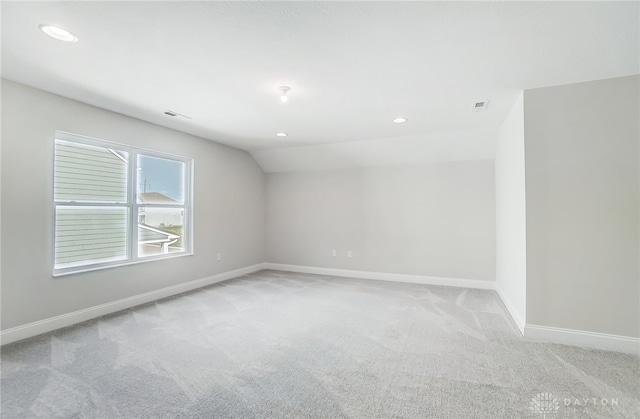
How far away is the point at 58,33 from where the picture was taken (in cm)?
195

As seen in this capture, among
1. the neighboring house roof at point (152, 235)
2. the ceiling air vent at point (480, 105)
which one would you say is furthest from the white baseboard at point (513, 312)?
the neighboring house roof at point (152, 235)

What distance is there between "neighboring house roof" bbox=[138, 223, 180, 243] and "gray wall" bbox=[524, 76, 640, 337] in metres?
A: 4.64

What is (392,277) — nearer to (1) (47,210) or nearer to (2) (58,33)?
(1) (47,210)

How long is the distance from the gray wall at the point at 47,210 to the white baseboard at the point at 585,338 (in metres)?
4.55

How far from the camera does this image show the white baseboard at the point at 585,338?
2492mm

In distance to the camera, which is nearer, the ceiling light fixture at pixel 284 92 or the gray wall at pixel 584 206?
the gray wall at pixel 584 206

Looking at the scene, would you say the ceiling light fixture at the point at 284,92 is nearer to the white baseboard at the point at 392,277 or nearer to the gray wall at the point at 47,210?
the gray wall at the point at 47,210

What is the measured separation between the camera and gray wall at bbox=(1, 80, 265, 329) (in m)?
2.67

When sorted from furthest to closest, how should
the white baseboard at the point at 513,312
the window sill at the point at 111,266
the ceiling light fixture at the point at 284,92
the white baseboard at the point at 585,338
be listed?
the window sill at the point at 111,266, the white baseboard at the point at 513,312, the ceiling light fixture at the point at 284,92, the white baseboard at the point at 585,338

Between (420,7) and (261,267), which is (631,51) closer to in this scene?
(420,7)

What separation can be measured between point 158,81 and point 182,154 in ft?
6.15

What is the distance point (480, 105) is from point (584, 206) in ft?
4.77

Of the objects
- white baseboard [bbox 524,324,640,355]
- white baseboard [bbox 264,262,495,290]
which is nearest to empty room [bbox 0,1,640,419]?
white baseboard [bbox 524,324,640,355]

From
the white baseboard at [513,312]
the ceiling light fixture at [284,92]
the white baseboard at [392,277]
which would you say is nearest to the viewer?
the ceiling light fixture at [284,92]
